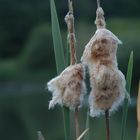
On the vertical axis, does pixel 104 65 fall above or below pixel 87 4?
above

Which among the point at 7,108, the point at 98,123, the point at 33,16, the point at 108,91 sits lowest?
the point at 33,16

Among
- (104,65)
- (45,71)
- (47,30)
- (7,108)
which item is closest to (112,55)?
(104,65)

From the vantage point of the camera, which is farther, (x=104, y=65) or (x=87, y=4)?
(x=87, y=4)

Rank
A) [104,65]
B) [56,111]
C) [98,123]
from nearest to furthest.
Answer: [104,65], [98,123], [56,111]

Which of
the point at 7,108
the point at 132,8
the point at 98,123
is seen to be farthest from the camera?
the point at 132,8

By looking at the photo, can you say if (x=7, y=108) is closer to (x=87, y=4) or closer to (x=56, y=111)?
(x=56, y=111)

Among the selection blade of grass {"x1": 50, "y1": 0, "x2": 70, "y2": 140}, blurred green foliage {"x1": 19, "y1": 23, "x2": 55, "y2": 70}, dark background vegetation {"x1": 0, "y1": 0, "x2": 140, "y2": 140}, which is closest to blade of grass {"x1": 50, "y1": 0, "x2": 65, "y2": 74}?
blade of grass {"x1": 50, "y1": 0, "x2": 70, "y2": 140}
